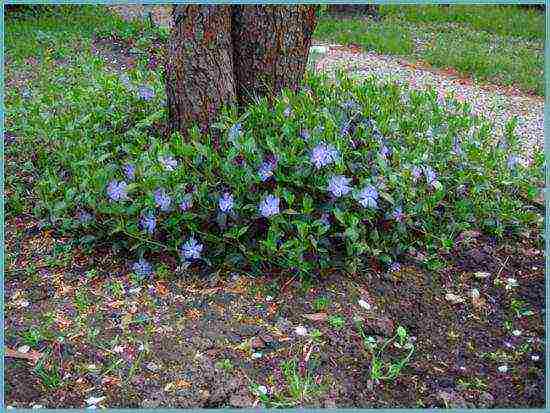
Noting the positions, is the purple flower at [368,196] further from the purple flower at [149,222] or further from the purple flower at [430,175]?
the purple flower at [149,222]

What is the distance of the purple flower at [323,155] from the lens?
3.19 meters

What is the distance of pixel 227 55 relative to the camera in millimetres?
3682

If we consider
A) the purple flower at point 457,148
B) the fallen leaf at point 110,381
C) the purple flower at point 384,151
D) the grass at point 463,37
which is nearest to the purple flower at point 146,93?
the purple flower at point 384,151

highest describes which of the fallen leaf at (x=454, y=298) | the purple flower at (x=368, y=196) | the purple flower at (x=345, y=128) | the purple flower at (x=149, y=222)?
the purple flower at (x=345, y=128)

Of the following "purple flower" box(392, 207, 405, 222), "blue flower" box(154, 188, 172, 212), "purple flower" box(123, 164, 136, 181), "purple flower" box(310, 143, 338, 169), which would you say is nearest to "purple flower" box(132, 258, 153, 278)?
"blue flower" box(154, 188, 172, 212)

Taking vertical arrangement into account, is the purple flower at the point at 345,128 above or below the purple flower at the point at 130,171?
above

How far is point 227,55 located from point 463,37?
6417mm

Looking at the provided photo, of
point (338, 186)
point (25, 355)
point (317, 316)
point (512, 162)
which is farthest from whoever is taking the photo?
point (512, 162)

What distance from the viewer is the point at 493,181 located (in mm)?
3791

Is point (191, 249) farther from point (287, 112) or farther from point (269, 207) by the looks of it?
point (287, 112)

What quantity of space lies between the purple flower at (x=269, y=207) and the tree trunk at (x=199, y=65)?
753mm

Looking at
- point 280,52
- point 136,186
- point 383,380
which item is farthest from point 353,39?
point 383,380

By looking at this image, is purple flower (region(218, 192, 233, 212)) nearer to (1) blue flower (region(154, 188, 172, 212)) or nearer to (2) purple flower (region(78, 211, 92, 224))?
(1) blue flower (region(154, 188, 172, 212))

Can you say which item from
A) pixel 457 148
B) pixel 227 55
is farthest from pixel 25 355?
pixel 457 148
